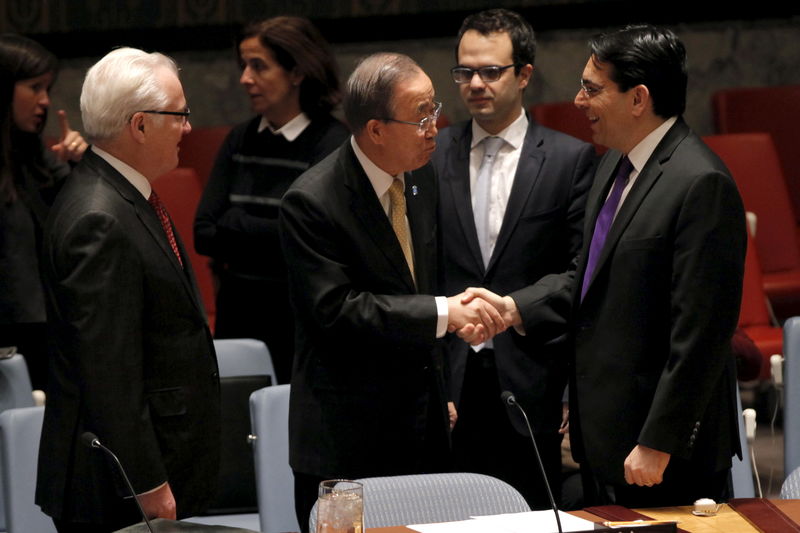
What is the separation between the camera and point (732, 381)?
9.26 ft

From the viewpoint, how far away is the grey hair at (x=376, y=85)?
3.00 meters

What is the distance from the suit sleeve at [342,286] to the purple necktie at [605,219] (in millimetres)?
368

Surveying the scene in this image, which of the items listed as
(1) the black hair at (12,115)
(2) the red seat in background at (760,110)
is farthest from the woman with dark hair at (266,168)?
(2) the red seat in background at (760,110)

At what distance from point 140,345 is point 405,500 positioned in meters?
0.62

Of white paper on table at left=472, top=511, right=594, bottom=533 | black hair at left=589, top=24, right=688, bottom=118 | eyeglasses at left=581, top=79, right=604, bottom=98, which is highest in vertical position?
black hair at left=589, top=24, right=688, bottom=118

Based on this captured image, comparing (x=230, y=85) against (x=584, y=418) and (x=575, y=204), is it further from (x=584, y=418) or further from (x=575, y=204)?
(x=584, y=418)

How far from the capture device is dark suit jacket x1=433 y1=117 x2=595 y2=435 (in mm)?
3453

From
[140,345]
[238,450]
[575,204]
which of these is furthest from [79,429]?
[575,204]

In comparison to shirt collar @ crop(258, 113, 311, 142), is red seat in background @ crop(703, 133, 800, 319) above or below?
below

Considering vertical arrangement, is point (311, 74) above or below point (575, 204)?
above

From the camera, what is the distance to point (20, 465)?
3.05 metres

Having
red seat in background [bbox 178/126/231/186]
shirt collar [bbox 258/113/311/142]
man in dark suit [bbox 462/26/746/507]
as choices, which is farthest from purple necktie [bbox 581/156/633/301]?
red seat in background [bbox 178/126/231/186]

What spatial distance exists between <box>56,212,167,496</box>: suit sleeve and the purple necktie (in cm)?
104

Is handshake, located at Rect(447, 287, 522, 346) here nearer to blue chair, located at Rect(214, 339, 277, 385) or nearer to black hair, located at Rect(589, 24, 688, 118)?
black hair, located at Rect(589, 24, 688, 118)
